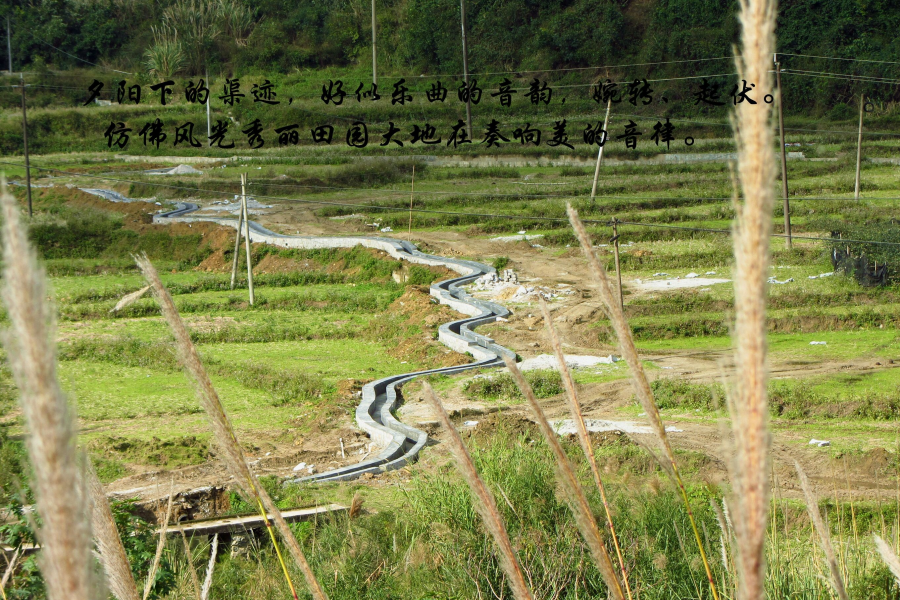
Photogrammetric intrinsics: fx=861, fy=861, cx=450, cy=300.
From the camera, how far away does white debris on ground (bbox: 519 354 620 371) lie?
43.3 feet

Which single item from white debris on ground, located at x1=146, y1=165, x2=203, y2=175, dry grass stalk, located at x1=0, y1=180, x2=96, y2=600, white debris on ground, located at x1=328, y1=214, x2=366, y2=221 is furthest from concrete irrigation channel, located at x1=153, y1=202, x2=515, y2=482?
white debris on ground, located at x1=146, y1=165, x2=203, y2=175

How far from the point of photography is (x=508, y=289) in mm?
17953

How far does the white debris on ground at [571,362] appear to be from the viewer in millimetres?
13195

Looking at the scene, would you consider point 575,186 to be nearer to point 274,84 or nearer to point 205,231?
point 205,231

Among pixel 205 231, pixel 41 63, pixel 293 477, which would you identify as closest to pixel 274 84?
pixel 41 63

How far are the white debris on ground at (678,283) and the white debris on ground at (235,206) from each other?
15626mm

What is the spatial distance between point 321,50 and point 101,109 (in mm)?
12863

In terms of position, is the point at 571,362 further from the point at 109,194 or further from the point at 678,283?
the point at 109,194

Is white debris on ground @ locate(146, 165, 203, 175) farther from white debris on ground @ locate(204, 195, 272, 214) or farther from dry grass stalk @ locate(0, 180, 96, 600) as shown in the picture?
dry grass stalk @ locate(0, 180, 96, 600)

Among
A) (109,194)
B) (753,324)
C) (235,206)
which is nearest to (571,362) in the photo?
(753,324)

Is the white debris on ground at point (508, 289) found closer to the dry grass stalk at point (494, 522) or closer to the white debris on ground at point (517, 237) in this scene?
the white debris on ground at point (517, 237)

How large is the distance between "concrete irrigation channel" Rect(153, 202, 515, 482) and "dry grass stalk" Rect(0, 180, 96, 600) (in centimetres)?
199

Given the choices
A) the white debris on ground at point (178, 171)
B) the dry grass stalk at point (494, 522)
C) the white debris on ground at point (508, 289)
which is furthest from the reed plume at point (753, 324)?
the white debris on ground at point (178, 171)

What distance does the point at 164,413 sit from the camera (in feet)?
40.0
